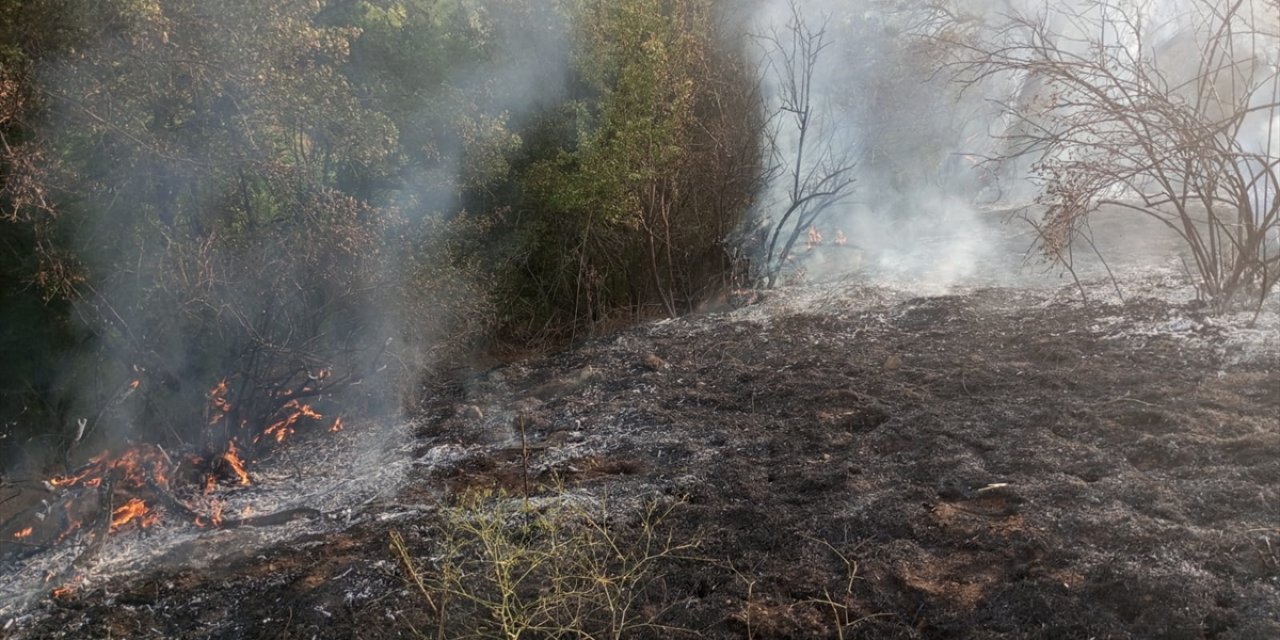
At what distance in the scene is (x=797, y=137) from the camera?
10656 mm

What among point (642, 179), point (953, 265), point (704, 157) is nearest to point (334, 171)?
point (642, 179)

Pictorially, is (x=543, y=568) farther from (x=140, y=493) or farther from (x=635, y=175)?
(x=635, y=175)

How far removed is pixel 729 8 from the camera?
8930 mm

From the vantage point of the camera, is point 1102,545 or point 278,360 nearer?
point 1102,545

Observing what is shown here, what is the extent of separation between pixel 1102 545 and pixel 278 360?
15.7 feet

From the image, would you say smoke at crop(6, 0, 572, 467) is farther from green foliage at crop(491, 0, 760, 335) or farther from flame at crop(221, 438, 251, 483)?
green foliage at crop(491, 0, 760, 335)

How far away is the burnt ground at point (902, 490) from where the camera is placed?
276cm

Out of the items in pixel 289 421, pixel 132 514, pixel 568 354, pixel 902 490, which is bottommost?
pixel 132 514

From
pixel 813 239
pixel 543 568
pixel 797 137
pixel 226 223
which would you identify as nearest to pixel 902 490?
pixel 543 568

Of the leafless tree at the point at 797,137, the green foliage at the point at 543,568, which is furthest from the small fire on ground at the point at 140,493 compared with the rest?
the leafless tree at the point at 797,137

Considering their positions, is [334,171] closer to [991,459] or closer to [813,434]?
[813,434]

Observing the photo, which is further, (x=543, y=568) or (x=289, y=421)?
(x=289, y=421)

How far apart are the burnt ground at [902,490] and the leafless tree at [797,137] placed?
3082mm

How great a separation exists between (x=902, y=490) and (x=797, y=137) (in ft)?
25.4
